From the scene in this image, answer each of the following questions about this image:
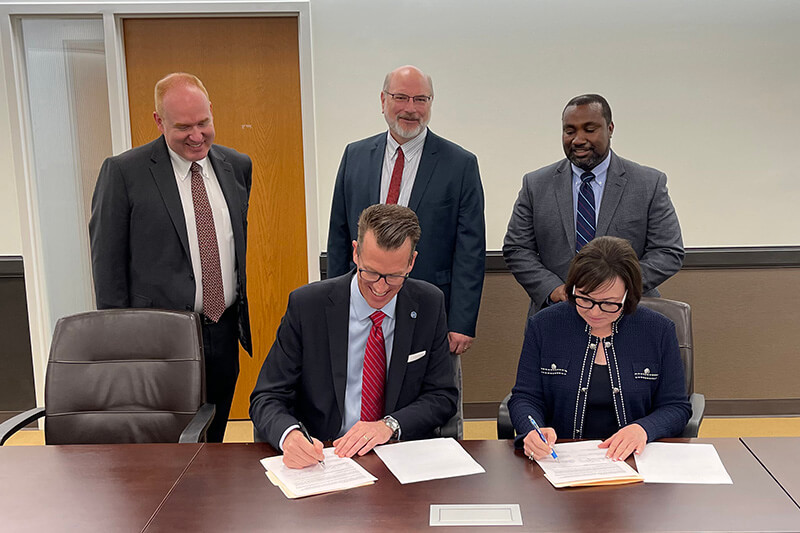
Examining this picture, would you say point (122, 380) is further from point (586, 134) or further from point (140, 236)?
point (586, 134)

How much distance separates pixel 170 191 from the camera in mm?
2604

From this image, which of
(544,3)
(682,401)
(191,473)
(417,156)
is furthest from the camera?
(544,3)

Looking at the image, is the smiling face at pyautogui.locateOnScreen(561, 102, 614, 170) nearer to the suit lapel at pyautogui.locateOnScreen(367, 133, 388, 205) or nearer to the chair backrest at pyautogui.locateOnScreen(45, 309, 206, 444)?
the suit lapel at pyautogui.locateOnScreen(367, 133, 388, 205)

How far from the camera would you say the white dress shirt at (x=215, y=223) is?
2.65 m

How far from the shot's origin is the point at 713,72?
12.5ft

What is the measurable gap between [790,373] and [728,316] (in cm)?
52

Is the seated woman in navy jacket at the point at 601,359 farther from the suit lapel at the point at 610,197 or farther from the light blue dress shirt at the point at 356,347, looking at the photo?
the suit lapel at the point at 610,197

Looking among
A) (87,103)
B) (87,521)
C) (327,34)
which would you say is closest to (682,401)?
(87,521)

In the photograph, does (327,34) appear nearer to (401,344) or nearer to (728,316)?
(401,344)

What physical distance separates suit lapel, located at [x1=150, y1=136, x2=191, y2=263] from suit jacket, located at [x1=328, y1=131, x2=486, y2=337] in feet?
2.21

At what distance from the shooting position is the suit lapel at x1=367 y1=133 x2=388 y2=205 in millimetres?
2834

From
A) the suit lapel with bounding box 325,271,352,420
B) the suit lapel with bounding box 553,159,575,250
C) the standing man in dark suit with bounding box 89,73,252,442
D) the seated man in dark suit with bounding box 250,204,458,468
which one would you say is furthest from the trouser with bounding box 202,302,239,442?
the suit lapel with bounding box 553,159,575,250

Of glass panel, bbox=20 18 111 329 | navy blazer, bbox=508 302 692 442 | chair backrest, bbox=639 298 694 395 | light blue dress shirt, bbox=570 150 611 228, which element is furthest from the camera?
glass panel, bbox=20 18 111 329

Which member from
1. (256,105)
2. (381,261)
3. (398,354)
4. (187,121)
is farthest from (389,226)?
(256,105)
